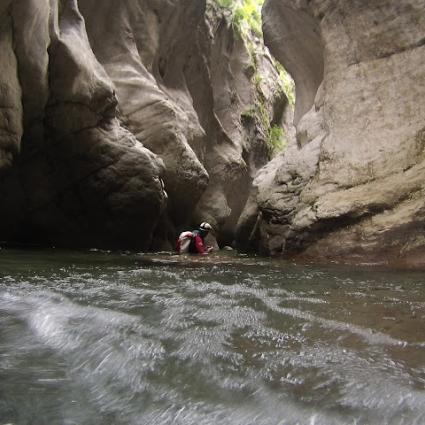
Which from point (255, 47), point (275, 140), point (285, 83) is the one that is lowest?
point (275, 140)

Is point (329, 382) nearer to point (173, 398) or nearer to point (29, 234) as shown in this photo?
point (173, 398)

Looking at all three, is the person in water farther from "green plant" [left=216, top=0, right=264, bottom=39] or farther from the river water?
"green plant" [left=216, top=0, right=264, bottom=39]

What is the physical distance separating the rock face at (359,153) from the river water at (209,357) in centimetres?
418

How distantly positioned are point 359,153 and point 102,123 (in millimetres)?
5718

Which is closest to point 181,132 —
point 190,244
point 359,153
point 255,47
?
point 190,244

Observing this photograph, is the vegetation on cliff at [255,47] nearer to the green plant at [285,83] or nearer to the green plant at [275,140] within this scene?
the green plant at [275,140]

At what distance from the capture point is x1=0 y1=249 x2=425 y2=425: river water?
5.48 feet

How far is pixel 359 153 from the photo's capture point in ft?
30.6

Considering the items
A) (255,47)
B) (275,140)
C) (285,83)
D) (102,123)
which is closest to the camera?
(102,123)

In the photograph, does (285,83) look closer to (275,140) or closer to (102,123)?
(275,140)

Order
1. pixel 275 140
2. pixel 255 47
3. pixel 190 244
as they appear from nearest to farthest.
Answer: pixel 190 244 → pixel 275 140 → pixel 255 47

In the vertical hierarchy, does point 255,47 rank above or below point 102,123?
above

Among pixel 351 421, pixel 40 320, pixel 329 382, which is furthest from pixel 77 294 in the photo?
pixel 351 421

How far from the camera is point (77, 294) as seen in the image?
150 inches
